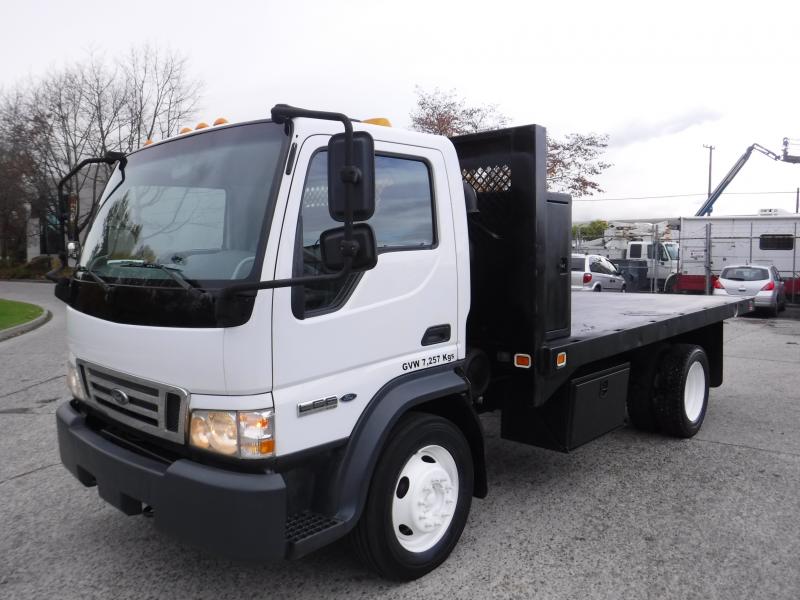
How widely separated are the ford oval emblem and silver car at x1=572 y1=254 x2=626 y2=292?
18.6 m

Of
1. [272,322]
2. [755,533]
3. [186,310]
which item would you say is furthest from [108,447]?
[755,533]

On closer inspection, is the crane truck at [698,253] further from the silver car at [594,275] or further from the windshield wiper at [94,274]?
the windshield wiper at [94,274]

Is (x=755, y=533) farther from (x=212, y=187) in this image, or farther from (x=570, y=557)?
(x=212, y=187)

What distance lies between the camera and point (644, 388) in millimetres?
5527

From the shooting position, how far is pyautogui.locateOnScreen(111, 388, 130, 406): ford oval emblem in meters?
2.99

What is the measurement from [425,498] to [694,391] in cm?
359

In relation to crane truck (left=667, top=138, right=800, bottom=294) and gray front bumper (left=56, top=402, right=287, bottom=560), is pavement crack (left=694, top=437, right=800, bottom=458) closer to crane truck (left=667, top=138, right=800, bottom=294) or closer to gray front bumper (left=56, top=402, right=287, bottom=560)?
gray front bumper (left=56, top=402, right=287, bottom=560)

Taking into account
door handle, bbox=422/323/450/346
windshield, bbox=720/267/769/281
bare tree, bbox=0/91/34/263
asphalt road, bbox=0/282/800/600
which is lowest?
asphalt road, bbox=0/282/800/600

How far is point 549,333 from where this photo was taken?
156 inches

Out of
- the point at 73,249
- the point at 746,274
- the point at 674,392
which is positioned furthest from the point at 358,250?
the point at 746,274

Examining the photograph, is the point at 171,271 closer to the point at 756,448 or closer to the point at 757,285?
the point at 756,448

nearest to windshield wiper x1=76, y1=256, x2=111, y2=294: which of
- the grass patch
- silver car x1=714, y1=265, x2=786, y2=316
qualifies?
the grass patch

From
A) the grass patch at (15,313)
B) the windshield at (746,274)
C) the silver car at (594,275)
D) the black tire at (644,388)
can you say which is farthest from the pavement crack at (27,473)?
the silver car at (594,275)

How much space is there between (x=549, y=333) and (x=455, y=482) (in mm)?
1129
